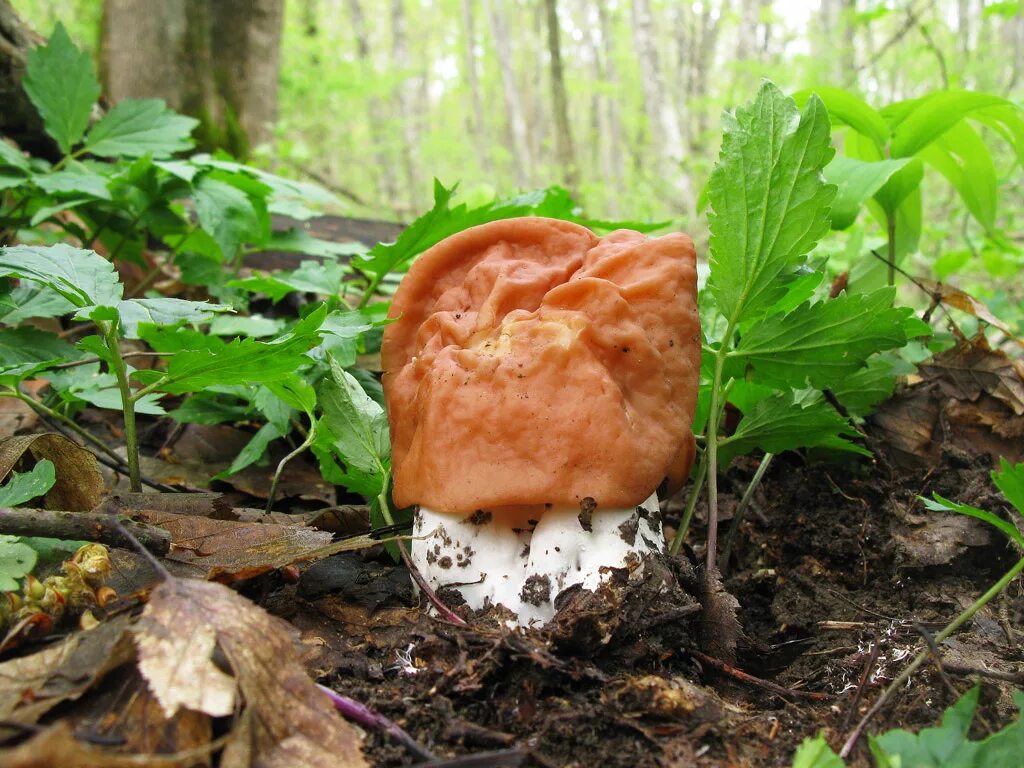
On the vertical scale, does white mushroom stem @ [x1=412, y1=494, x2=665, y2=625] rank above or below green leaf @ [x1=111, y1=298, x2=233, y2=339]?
below

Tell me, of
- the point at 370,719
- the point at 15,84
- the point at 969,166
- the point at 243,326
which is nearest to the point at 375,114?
the point at 15,84

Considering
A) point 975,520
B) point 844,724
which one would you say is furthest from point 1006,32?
point 844,724

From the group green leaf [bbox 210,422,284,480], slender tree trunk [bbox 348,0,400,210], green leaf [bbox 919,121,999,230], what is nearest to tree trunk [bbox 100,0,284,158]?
green leaf [bbox 210,422,284,480]

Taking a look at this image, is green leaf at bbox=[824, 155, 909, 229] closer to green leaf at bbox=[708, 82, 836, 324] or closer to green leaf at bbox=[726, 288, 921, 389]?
green leaf at bbox=[726, 288, 921, 389]

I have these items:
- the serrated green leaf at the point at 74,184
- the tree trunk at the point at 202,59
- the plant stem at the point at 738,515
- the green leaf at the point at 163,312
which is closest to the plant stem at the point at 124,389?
the green leaf at the point at 163,312

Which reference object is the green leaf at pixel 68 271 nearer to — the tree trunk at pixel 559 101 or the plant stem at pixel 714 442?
the plant stem at pixel 714 442
